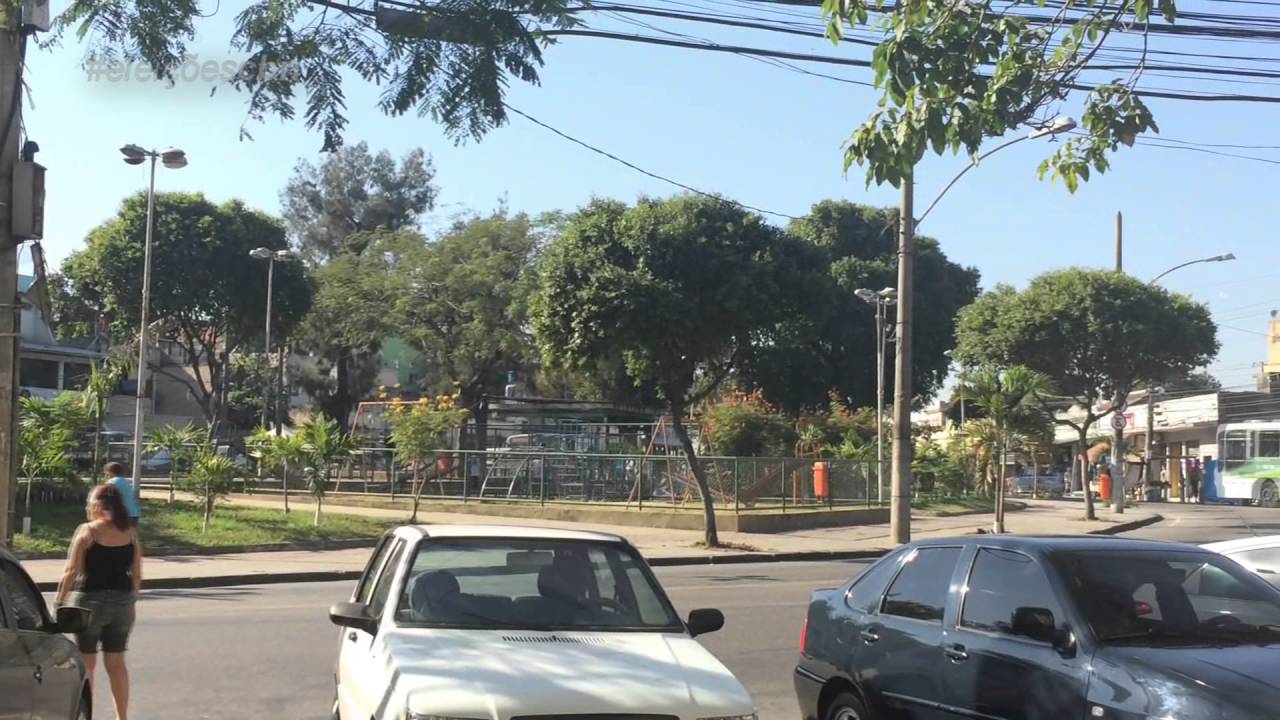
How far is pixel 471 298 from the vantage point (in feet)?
151

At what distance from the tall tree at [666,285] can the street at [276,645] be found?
701 centimetres

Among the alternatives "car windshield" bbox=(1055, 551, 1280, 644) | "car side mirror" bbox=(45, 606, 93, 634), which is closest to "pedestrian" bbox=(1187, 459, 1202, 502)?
"car windshield" bbox=(1055, 551, 1280, 644)

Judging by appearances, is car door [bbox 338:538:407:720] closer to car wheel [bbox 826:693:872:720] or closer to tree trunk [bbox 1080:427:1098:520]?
car wheel [bbox 826:693:872:720]

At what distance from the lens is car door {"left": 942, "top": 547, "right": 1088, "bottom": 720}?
17.9 feet

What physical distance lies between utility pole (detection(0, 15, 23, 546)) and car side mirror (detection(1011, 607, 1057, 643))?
306 inches

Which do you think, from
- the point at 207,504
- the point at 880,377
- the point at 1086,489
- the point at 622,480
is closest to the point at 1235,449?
the point at 1086,489

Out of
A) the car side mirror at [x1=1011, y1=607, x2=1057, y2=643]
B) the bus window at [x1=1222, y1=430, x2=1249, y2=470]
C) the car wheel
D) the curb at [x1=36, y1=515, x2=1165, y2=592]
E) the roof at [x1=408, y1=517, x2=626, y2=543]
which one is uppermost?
the bus window at [x1=1222, y1=430, x2=1249, y2=470]

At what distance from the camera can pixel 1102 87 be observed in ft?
29.8

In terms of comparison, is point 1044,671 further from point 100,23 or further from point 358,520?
point 358,520

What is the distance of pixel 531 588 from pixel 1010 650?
242 centimetres

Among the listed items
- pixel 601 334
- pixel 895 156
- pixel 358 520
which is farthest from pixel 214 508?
pixel 895 156

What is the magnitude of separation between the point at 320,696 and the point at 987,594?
547cm

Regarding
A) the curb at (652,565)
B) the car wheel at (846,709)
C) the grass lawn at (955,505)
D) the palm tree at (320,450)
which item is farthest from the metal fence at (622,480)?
the car wheel at (846,709)

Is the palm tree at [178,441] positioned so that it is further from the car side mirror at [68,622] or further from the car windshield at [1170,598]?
the car windshield at [1170,598]
